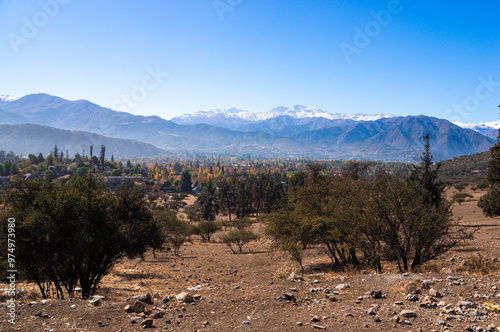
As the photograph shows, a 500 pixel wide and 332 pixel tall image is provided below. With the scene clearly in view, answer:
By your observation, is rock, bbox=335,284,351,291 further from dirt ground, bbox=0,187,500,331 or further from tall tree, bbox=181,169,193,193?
tall tree, bbox=181,169,193,193

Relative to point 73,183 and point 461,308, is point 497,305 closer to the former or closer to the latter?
point 461,308

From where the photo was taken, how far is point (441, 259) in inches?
750

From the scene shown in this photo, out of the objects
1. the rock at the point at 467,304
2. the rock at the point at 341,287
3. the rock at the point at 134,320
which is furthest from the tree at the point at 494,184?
the rock at the point at 134,320

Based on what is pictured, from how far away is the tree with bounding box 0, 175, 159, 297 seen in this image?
44.5ft

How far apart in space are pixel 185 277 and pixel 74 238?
11261mm

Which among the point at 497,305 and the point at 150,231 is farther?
the point at 150,231

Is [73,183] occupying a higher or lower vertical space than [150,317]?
higher

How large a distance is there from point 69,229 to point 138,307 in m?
6.20

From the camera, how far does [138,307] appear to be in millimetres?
11133

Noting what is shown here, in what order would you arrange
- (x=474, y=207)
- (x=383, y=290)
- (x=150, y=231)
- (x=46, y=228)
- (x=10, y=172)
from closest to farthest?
(x=383, y=290) → (x=46, y=228) → (x=150, y=231) → (x=474, y=207) → (x=10, y=172)

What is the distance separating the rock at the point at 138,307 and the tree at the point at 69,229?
179 inches

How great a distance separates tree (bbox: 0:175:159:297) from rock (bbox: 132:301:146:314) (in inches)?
179

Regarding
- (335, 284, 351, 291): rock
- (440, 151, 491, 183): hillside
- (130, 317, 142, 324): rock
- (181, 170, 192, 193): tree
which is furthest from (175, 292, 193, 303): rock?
(181, 170, 192, 193): tree

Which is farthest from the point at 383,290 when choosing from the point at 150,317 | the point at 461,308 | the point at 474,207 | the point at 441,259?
the point at 474,207
